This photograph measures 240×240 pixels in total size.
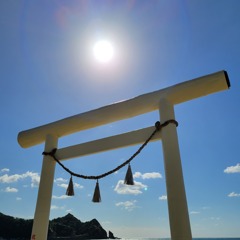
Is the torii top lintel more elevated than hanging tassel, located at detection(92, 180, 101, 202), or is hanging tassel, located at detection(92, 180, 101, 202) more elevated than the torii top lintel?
the torii top lintel

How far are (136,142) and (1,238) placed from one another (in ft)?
299

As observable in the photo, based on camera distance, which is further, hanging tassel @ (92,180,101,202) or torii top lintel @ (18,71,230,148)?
hanging tassel @ (92,180,101,202)

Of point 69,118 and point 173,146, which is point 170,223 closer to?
point 173,146

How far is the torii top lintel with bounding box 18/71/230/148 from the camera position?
10.5 ft

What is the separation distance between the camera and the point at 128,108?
3678 millimetres

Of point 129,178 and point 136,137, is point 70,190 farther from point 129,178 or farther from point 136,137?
point 136,137

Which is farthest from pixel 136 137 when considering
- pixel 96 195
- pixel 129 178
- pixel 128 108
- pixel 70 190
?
pixel 70 190

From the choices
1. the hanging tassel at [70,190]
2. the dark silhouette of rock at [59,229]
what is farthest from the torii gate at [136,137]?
the dark silhouette of rock at [59,229]

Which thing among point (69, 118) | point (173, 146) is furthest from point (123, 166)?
point (69, 118)

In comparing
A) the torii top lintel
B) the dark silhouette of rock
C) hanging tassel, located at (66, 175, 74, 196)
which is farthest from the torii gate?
the dark silhouette of rock

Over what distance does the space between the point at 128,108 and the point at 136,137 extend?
52 cm

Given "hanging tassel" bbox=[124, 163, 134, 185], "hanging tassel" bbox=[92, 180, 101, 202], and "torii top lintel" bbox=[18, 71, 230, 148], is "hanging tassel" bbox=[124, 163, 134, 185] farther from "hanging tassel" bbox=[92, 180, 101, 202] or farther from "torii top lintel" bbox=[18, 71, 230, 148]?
"torii top lintel" bbox=[18, 71, 230, 148]

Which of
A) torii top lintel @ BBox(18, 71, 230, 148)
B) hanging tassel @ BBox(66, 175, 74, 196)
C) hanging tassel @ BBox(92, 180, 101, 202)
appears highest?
torii top lintel @ BBox(18, 71, 230, 148)

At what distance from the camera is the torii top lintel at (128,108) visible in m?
3.20
